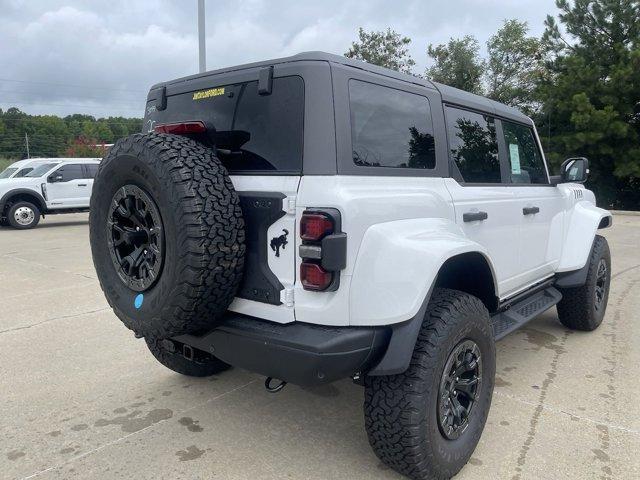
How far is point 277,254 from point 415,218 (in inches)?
28.0

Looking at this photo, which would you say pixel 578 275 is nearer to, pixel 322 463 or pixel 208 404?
pixel 322 463

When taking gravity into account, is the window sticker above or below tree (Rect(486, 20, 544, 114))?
below

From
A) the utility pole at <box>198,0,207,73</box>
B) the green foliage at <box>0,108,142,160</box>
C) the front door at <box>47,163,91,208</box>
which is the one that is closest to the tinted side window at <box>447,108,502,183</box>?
the utility pole at <box>198,0,207,73</box>

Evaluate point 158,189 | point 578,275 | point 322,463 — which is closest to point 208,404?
point 322,463

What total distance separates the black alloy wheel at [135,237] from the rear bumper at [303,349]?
1.47ft

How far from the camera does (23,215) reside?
13.2 meters

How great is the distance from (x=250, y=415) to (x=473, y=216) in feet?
5.86

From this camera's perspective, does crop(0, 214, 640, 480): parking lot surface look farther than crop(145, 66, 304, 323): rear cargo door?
Yes

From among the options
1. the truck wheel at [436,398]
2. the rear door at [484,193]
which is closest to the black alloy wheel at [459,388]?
the truck wheel at [436,398]

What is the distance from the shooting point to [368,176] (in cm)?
234

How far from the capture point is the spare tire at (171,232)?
212cm

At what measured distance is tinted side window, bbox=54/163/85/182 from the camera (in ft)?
45.1

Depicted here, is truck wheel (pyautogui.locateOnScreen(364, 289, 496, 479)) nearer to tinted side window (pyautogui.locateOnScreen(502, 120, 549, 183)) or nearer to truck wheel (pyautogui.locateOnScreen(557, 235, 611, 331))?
tinted side window (pyautogui.locateOnScreen(502, 120, 549, 183))

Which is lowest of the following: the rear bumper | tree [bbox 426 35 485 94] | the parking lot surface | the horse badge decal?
the parking lot surface
